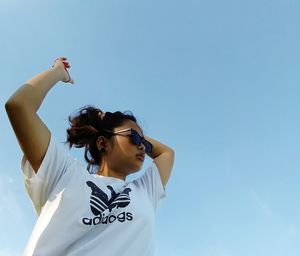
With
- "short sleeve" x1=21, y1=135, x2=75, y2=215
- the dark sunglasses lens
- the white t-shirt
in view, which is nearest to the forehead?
the dark sunglasses lens

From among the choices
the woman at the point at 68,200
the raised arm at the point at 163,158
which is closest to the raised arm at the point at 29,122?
the woman at the point at 68,200

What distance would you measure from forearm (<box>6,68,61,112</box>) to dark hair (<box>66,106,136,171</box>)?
937 mm

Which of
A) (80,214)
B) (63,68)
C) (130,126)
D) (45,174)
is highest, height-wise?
(63,68)

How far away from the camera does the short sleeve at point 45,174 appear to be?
3080 mm

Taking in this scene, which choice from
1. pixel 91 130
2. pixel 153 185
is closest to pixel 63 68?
pixel 91 130

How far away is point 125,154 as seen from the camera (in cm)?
396

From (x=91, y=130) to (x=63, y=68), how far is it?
2.53ft

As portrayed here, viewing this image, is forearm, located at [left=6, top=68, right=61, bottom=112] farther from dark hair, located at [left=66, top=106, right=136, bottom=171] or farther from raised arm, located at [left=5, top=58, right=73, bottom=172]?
dark hair, located at [left=66, top=106, right=136, bottom=171]

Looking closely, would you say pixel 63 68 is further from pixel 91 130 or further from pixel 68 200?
pixel 68 200

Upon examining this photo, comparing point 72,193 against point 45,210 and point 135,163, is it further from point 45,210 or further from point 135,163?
point 135,163

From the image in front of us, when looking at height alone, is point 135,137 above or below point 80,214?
above

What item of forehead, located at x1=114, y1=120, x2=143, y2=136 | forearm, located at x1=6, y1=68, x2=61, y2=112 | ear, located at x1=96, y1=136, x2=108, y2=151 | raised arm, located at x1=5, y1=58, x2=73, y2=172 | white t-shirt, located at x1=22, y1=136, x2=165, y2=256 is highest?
forehead, located at x1=114, y1=120, x2=143, y2=136

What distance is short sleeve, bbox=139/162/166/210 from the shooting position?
3.77 metres

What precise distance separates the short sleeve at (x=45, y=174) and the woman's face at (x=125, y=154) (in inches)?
28.4
